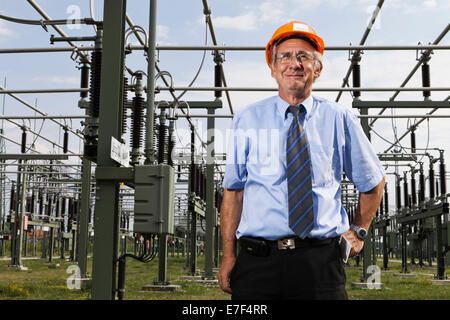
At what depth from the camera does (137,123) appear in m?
4.68

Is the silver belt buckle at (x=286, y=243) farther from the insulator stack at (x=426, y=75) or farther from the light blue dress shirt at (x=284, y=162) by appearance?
the insulator stack at (x=426, y=75)

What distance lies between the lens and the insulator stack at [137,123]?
4.53 m

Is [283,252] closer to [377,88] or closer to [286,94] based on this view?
[286,94]

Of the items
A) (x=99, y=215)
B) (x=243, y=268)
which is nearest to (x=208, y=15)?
(x=99, y=215)

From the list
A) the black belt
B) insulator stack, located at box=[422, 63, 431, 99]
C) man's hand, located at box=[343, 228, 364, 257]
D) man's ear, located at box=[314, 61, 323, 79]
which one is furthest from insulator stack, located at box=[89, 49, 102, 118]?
insulator stack, located at box=[422, 63, 431, 99]

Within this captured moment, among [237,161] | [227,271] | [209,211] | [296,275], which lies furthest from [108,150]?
[209,211]

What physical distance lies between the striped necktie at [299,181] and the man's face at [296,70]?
0.36 ft

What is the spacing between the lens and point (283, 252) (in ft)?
6.80

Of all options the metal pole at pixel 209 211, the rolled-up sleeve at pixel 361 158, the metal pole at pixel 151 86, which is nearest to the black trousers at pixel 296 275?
the rolled-up sleeve at pixel 361 158

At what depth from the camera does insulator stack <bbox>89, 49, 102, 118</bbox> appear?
386cm

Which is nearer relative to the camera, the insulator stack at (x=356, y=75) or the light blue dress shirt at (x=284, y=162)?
the light blue dress shirt at (x=284, y=162)

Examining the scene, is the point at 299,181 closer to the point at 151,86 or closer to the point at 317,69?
the point at 317,69

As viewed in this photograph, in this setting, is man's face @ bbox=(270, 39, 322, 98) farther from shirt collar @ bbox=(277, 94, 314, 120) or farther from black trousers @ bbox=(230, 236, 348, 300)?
black trousers @ bbox=(230, 236, 348, 300)
